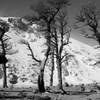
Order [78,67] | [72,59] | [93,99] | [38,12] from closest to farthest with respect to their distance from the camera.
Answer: [93,99] → [38,12] → [78,67] → [72,59]

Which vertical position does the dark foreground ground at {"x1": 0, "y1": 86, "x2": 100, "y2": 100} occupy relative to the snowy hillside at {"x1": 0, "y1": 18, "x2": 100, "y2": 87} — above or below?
below

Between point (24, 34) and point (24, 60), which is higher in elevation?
point (24, 34)

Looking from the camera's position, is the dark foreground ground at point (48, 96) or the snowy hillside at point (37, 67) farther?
the snowy hillside at point (37, 67)

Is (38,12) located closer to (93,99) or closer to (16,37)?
(93,99)

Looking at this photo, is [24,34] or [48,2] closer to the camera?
[48,2]

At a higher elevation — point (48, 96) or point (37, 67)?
point (37, 67)

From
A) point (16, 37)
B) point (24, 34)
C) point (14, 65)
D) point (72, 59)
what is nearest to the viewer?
point (14, 65)

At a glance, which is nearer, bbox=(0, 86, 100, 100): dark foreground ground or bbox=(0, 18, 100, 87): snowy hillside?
bbox=(0, 86, 100, 100): dark foreground ground

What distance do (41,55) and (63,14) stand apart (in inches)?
1734

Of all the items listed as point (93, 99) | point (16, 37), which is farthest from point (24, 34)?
point (93, 99)

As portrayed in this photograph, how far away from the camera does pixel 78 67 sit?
60.2 m

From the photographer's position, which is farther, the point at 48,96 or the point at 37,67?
the point at 37,67

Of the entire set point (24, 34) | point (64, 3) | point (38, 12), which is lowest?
point (38, 12)

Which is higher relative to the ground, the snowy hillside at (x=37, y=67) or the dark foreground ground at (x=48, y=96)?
the snowy hillside at (x=37, y=67)
